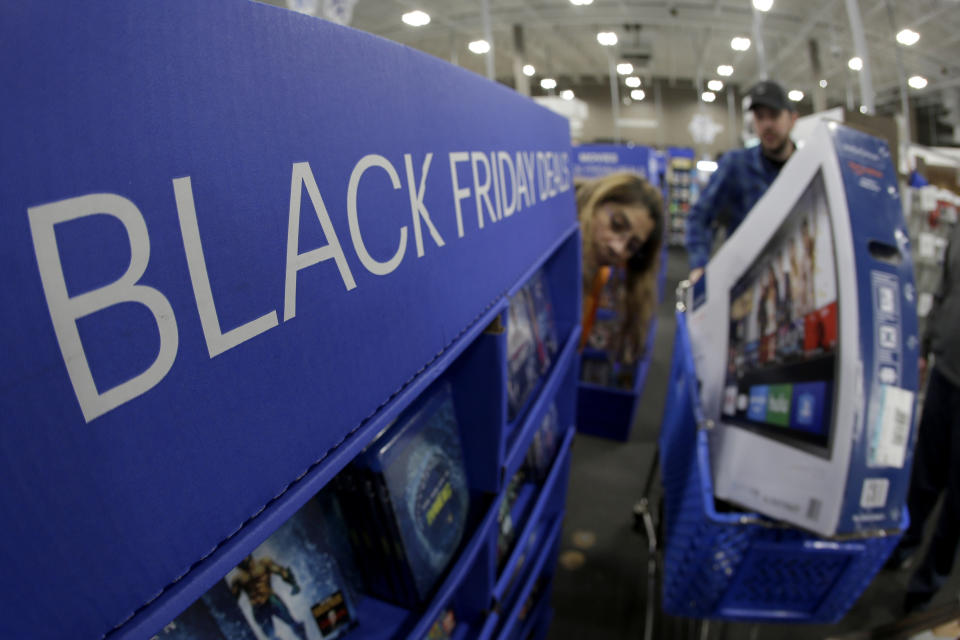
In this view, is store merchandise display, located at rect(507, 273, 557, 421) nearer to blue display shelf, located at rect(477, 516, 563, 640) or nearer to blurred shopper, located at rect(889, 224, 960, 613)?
blue display shelf, located at rect(477, 516, 563, 640)

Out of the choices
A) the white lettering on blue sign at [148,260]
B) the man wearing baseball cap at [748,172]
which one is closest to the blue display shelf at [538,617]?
the man wearing baseball cap at [748,172]

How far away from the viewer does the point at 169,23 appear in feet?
1.00

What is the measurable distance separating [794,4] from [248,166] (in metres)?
9.75

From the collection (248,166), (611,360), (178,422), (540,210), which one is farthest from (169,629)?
(611,360)

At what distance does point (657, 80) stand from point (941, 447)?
17295mm

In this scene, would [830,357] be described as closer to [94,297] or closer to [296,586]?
[296,586]

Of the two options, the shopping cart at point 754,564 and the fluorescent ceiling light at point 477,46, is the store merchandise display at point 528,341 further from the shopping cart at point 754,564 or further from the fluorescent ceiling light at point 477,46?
the fluorescent ceiling light at point 477,46

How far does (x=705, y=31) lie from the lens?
9.98m

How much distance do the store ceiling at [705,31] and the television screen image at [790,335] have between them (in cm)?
493

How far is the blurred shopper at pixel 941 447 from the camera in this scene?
2.00 meters

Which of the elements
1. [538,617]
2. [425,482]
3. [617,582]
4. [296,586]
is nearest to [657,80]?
[617,582]

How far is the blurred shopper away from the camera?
200 centimetres

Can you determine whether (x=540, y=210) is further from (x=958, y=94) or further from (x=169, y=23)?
(x=958, y=94)

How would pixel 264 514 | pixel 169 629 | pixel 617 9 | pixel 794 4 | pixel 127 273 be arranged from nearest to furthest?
pixel 127 273 < pixel 264 514 < pixel 169 629 < pixel 794 4 < pixel 617 9
